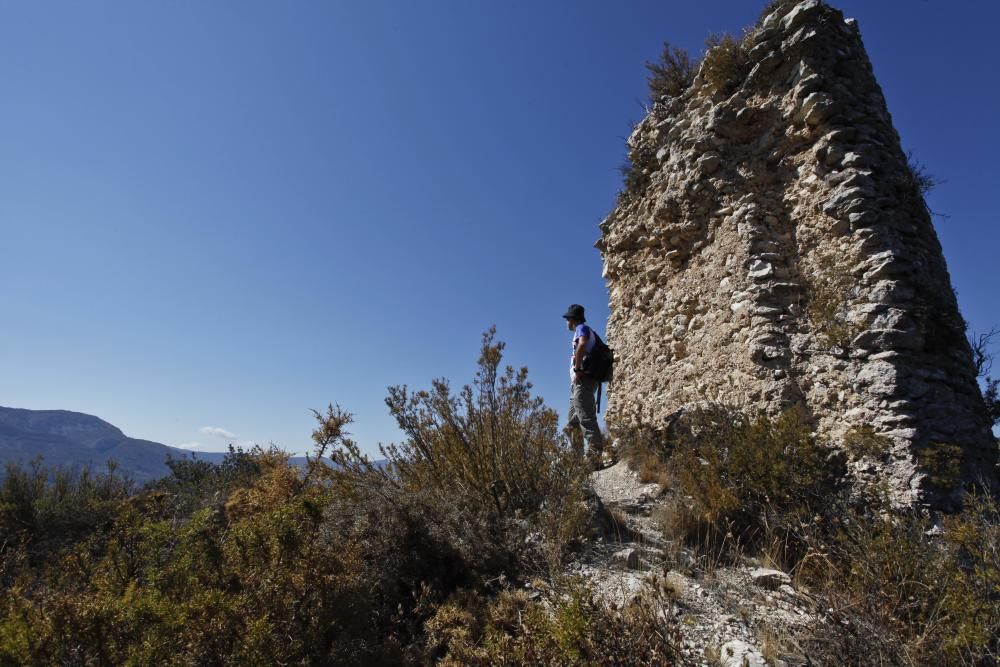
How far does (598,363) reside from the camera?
18.3 feet

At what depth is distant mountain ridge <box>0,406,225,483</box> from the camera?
6806 centimetres

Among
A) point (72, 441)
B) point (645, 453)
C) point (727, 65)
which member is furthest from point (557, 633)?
point (72, 441)

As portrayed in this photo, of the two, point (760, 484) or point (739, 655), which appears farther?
point (760, 484)

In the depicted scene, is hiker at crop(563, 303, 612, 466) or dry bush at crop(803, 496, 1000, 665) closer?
dry bush at crop(803, 496, 1000, 665)

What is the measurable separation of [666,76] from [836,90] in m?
2.82

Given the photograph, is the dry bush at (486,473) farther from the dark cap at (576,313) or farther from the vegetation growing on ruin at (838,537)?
the dark cap at (576,313)

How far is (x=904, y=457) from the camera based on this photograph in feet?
10.7

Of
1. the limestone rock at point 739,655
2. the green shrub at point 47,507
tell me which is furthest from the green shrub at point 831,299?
the green shrub at point 47,507

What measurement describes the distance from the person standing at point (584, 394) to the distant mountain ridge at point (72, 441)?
70905mm

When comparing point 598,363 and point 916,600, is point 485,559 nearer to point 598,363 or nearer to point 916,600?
point 916,600

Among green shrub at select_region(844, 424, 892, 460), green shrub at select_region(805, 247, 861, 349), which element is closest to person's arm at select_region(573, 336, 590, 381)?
green shrub at select_region(805, 247, 861, 349)

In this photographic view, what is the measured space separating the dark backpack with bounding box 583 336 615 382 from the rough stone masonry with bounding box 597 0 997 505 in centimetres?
67

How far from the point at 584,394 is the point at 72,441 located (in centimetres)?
12078

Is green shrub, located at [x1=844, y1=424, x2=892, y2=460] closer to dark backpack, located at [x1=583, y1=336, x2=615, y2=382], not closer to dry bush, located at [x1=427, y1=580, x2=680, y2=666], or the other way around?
dry bush, located at [x1=427, y1=580, x2=680, y2=666]
